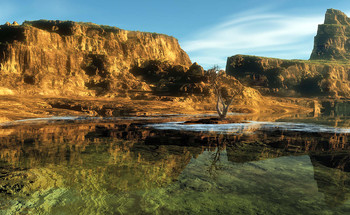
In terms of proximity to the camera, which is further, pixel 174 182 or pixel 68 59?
pixel 68 59

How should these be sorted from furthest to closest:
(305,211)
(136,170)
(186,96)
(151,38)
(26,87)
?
(151,38), (186,96), (26,87), (136,170), (305,211)

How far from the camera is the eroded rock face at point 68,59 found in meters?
92.4

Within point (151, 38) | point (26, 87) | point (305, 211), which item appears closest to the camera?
point (305, 211)

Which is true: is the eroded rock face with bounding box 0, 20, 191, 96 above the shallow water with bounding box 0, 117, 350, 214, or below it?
above

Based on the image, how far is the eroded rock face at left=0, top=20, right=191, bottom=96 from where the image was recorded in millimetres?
92375

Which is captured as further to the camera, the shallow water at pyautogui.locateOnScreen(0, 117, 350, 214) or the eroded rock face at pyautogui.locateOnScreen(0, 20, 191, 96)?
the eroded rock face at pyautogui.locateOnScreen(0, 20, 191, 96)

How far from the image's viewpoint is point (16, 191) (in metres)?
7.91

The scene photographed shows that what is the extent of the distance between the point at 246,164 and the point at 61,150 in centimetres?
1127

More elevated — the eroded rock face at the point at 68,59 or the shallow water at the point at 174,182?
the eroded rock face at the point at 68,59

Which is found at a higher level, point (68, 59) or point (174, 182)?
point (68, 59)

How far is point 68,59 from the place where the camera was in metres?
111

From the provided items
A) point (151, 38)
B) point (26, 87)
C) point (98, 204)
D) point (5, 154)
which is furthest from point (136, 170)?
point (151, 38)

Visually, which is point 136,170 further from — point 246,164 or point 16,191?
point 246,164

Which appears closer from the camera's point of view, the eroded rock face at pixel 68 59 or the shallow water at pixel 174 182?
the shallow water at pixel 174 182
